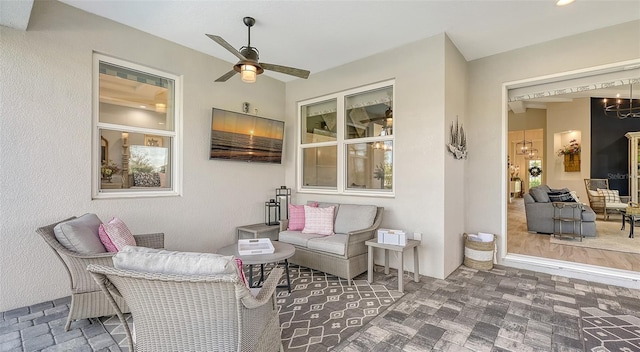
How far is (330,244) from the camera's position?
3555 mm

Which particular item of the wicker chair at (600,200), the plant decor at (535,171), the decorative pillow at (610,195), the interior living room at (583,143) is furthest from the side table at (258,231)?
the plant decor at (535,171)

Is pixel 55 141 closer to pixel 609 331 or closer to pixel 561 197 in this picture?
pixel 609 331

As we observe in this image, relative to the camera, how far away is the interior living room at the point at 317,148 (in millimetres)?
2691

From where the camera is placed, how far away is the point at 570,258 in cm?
420

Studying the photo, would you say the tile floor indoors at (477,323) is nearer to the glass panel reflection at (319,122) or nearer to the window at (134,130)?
the window at (134,130)

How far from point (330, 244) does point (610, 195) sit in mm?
8590

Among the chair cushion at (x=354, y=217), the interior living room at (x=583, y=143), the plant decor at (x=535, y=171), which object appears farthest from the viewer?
the plant decor at (x=535, y=171)

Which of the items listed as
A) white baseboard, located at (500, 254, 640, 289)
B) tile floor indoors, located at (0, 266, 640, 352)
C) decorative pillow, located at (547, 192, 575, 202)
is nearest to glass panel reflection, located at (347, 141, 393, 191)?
tile floor indoors, located at (0, 266, 640, 352)

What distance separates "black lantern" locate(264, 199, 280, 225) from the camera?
16.4ft

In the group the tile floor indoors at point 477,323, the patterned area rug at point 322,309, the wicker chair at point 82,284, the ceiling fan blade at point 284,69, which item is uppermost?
the ceiling fan blade at point 284,69

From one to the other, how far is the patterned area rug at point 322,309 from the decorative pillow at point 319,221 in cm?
58

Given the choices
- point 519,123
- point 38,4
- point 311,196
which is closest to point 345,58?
point 311,196

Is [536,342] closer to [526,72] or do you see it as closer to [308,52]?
[526,72]

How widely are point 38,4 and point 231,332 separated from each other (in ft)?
11.9
